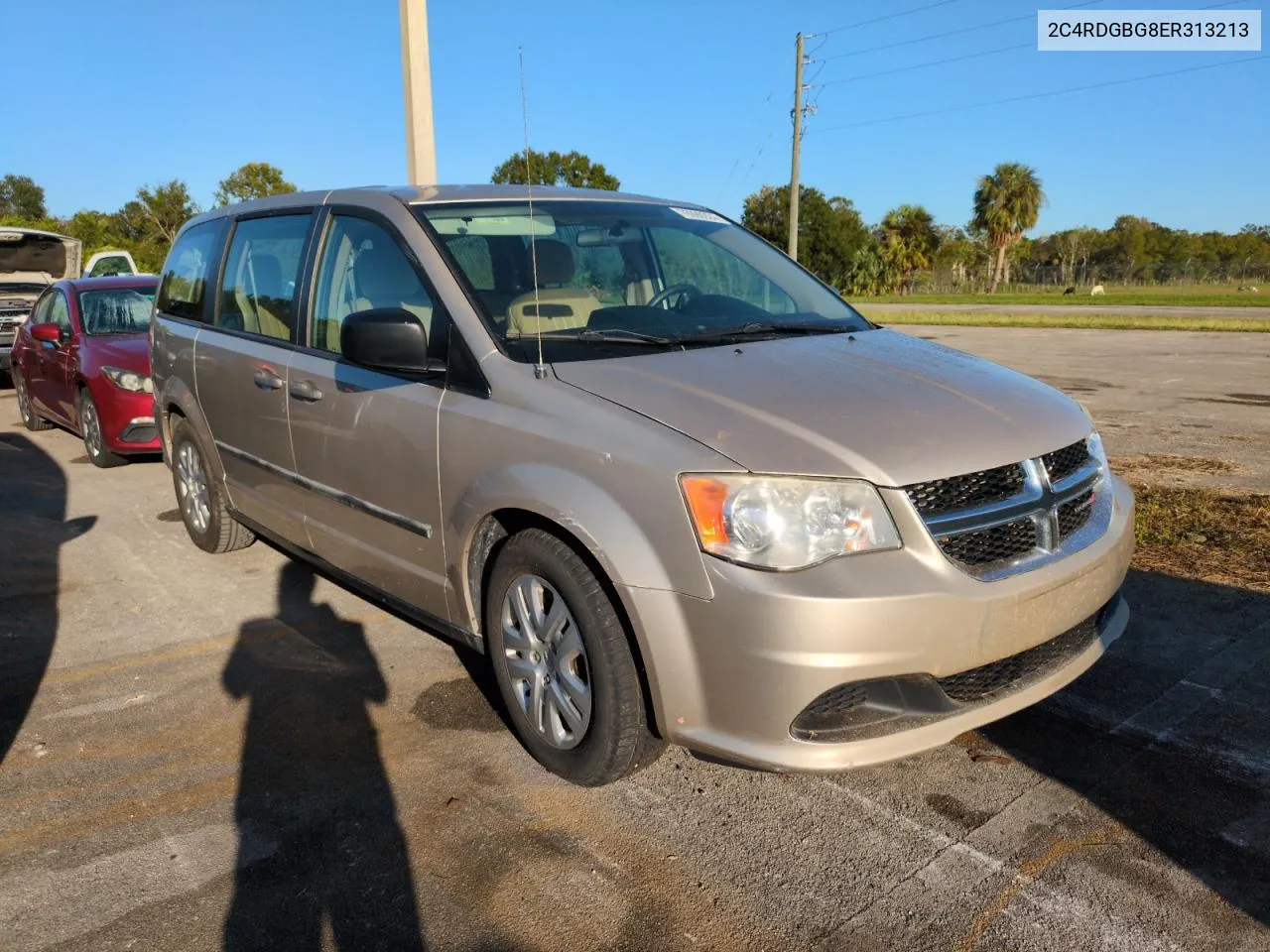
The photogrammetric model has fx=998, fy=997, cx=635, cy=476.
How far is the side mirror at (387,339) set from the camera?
3.17 metres

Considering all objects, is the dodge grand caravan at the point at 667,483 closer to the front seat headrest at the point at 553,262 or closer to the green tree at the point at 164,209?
the front seat headrest at the point at 553,262

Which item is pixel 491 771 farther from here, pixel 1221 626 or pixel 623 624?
pixel 1221 626

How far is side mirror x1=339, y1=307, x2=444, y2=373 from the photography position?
10.4 ft

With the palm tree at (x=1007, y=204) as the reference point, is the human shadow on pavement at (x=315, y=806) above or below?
below

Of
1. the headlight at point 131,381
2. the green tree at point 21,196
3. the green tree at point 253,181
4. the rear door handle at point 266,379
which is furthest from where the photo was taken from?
the green tree at point 21,196

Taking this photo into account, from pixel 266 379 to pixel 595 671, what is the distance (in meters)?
2.34

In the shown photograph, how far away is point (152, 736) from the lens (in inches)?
135

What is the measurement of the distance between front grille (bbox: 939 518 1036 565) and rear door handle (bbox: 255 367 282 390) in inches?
113

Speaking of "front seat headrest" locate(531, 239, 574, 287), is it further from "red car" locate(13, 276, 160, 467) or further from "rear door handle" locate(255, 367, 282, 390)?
"red car" locate(13, 276, 160, 467)

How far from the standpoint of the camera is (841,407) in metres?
2.82

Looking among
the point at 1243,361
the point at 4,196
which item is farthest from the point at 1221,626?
the point at 4,196

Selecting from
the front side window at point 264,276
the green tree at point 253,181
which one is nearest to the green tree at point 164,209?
the green tree at point 253,181

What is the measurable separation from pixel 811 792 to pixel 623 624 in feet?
2.72

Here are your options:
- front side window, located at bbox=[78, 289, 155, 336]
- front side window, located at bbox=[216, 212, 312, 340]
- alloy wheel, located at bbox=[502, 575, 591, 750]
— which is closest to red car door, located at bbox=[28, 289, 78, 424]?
front side window, located at bbox=[78, 289, 155, 336]
